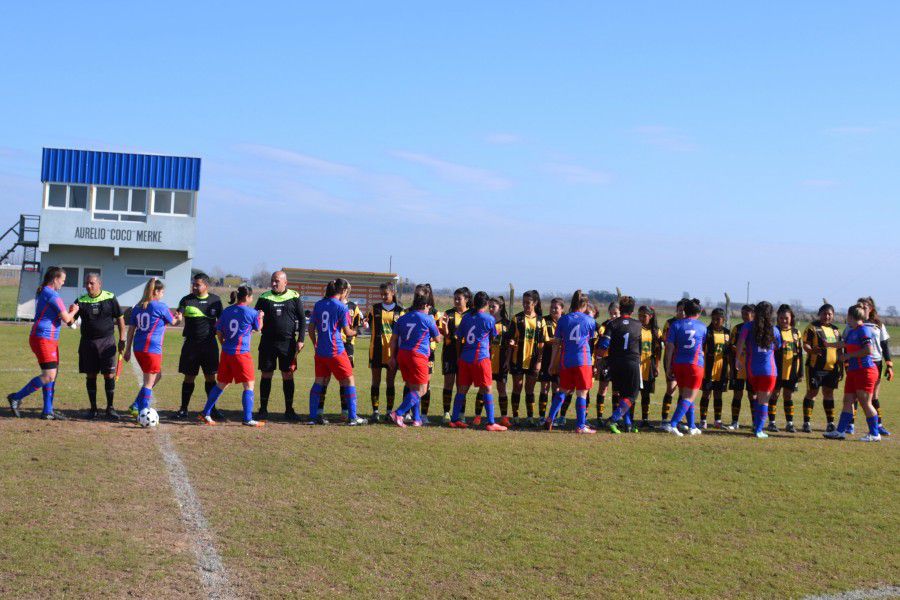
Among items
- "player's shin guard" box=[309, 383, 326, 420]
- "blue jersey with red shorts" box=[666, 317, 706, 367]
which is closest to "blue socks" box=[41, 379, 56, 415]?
"player's shin guard" box=[309, 383, 326, 420]

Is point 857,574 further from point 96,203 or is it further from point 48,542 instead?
point 96,203

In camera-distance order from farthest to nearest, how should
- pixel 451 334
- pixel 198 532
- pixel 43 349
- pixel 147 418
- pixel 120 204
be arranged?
pixel 120 204 → pixel 451 334 → pixel 43 349 → pixel 147 418 → pixel 198 532

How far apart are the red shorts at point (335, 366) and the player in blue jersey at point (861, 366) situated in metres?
6.85

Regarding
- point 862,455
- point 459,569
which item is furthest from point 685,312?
point 459,569

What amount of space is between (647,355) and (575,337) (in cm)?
202

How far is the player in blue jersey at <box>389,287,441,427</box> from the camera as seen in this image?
11648mm

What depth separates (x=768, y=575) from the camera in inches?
247

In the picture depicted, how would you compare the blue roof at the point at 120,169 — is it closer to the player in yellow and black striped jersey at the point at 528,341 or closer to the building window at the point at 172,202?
the building window at the point at 172,202

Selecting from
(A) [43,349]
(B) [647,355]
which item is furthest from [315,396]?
(B) [647,355]

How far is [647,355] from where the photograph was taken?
13258 millimetres

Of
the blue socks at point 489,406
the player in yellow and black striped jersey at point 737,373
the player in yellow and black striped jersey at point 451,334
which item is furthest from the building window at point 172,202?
the player in yellow and black striped jersey at point 737,373

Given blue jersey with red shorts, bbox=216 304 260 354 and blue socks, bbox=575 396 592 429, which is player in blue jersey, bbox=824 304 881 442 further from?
blue jersey with red shorts, bbox=216 304 260 354

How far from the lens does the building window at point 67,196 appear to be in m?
39.9

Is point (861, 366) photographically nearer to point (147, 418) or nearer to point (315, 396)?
point (315, 396)
